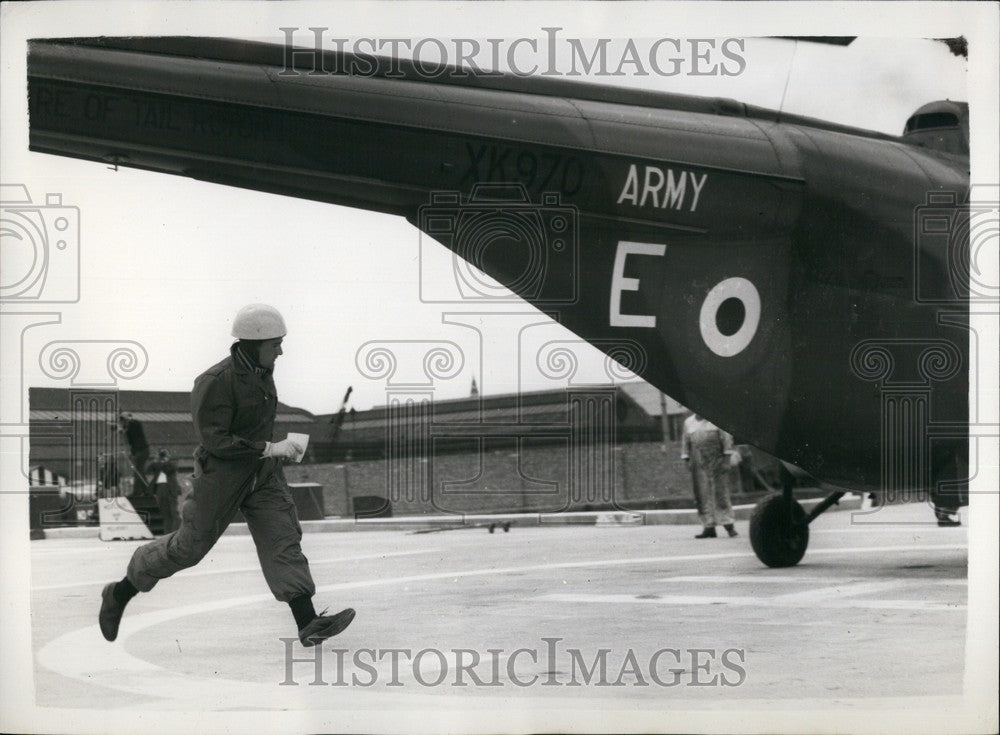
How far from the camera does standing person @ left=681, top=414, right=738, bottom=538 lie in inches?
369

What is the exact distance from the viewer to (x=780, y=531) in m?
7.17

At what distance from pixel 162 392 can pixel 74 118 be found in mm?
1162

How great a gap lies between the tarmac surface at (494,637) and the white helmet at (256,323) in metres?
1.18

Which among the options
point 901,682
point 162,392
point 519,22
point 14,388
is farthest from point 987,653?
point 14,388

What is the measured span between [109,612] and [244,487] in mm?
758

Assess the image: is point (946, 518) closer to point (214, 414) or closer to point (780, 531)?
point (780, 531)

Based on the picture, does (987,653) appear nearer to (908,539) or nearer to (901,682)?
(901,682)

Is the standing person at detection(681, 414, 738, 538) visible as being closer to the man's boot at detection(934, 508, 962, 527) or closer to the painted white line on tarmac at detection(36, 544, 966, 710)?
the man's boot at detection(934, 508, 962, 527)

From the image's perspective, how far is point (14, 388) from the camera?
4.63m

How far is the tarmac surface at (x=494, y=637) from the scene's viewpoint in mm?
4395

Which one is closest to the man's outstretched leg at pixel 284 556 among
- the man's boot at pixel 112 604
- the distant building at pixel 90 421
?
the distant building at pixel 90 421

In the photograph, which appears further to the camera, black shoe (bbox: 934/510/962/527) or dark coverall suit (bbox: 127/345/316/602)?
black shoe (bbox: 934/510/962/527)

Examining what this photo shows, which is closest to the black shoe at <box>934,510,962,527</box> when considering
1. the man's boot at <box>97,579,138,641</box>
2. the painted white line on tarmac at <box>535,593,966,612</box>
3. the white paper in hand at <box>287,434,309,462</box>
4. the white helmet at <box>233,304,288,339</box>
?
the painted white line on tarmac at <box>535,593,966,612</box>

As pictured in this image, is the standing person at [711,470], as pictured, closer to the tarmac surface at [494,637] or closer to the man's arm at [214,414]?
the tarmac surface at [494,637]
